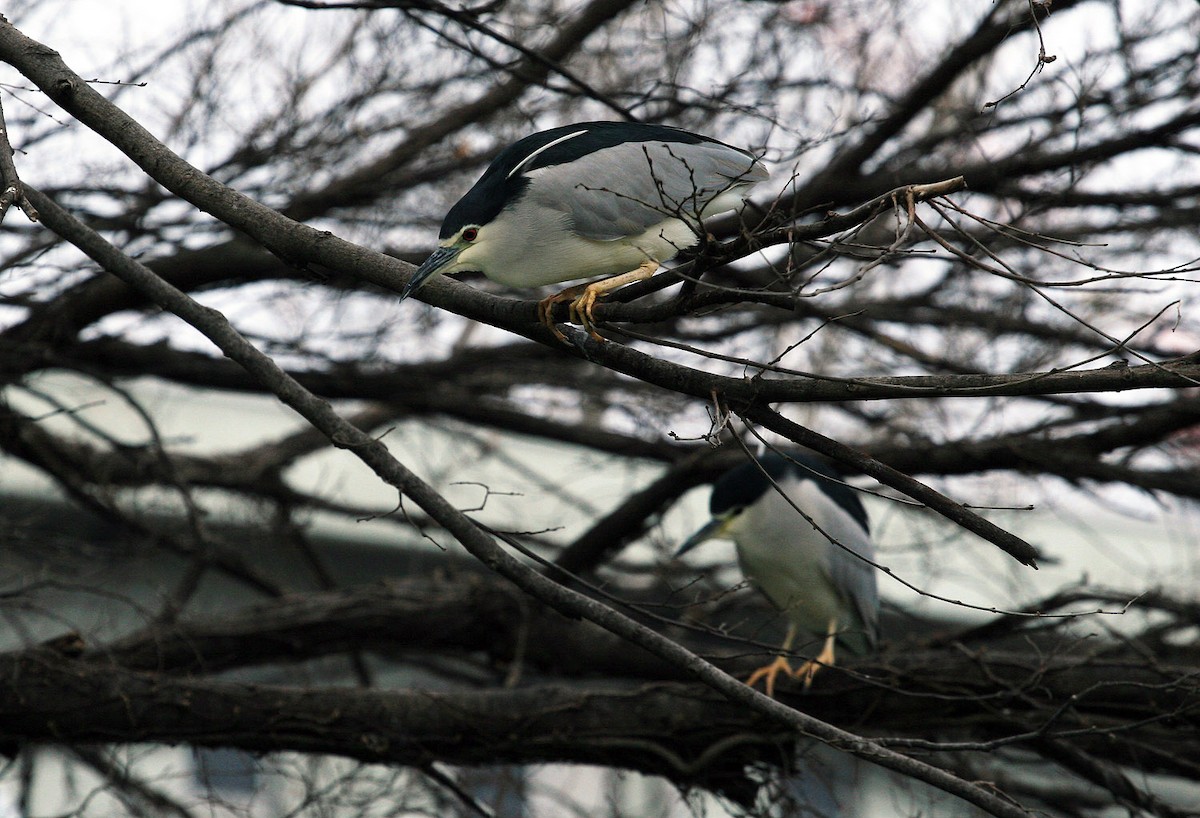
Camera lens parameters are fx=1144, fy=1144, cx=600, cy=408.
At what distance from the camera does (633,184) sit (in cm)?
215

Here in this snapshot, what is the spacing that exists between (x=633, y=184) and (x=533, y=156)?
0.66 ft

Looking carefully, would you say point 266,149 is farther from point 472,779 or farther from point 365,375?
point 472,779

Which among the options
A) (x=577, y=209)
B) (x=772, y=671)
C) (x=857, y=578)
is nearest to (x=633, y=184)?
(x=577, y=209)

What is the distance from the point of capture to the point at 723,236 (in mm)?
3633

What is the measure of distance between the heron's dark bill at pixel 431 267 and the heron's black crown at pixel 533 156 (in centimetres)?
4

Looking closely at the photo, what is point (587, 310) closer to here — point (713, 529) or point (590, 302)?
point (590, 302)

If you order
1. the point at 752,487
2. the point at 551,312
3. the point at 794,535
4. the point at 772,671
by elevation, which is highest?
the point at 752,487

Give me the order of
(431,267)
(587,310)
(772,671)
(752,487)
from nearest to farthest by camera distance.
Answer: (587,310), (431,267), (772,671), (752,487)

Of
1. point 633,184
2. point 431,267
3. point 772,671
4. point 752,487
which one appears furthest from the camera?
point 752,487

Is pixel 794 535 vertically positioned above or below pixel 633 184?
above

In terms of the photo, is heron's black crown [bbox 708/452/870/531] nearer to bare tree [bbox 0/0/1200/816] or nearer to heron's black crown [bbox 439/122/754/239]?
bare tree [bbox 0/0/1200/816]

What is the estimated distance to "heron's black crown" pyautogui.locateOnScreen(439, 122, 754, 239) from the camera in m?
2.12

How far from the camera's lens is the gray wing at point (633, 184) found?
6.74ft

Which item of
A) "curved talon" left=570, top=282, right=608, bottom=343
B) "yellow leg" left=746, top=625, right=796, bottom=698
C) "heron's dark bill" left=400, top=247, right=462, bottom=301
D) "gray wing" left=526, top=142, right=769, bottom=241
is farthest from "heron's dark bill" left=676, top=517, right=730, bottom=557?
"curved talon" left=570, top=282, right=608, bottom=343
